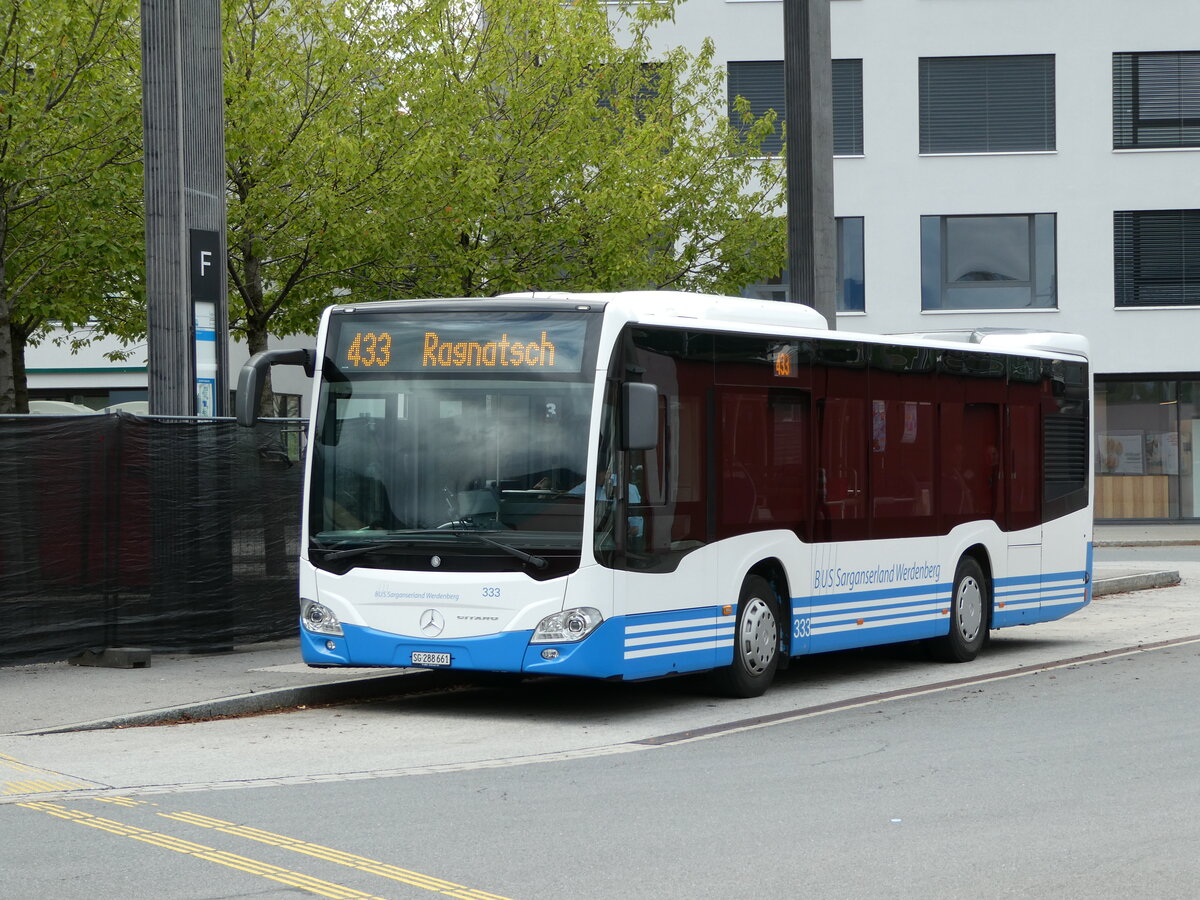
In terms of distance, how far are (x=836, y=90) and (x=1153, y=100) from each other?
6.84 meters

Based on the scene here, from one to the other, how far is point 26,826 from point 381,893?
2.13m

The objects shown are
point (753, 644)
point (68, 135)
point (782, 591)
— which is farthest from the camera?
point (68, 135)

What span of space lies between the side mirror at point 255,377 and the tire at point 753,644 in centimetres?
337

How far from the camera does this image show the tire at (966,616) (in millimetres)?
14539

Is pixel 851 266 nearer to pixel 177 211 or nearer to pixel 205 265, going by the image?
pixel 205 265

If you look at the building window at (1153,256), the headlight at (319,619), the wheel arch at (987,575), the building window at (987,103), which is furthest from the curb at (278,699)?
the building window at (1153,256)

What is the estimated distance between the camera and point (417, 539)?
1098cm

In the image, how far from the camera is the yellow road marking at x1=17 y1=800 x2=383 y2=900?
20.7 feet

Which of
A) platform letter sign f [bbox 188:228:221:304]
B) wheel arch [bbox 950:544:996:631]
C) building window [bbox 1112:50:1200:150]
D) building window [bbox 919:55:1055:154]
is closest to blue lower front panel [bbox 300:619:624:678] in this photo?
platform letter sign f [bbox 188:228:221:304]

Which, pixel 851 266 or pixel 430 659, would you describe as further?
pixel 851 266

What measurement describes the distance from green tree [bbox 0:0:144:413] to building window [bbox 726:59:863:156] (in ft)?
65.8

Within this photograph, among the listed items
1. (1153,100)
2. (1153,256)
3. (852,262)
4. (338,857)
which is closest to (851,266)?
(852,262)

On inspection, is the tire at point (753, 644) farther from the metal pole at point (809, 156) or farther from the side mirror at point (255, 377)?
the metal pole at point (809, 156)

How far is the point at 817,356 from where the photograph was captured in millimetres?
12758
